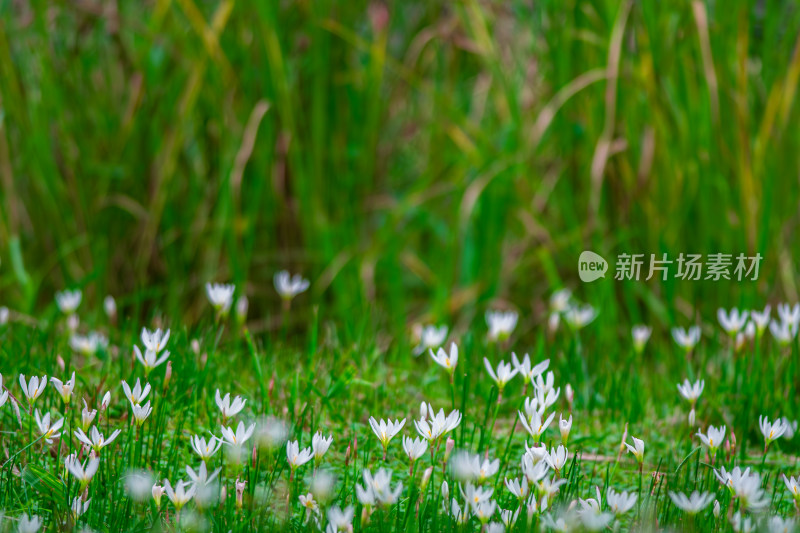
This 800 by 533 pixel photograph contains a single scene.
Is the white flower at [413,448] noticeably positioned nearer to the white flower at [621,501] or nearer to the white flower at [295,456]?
the white flower at [295,456]

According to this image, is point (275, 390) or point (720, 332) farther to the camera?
point (720, 332)

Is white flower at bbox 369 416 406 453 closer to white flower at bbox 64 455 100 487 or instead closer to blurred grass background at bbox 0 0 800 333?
white flower at bbox 64 455 100 487

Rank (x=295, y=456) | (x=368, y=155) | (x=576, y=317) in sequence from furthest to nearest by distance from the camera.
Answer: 1. (x=368, y=155)
2. (x=576, y=317)
3. (x=295, y=456)

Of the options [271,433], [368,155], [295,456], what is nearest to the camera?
[295,456]

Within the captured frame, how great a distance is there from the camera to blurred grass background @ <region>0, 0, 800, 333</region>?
3.95 metres

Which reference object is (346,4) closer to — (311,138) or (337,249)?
(311,138)

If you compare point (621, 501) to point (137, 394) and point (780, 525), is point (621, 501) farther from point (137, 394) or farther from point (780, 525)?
point (137, 394)

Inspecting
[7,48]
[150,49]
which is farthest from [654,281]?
[7,48]

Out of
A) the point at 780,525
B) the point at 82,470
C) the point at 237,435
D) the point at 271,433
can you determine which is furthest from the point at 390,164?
the point at 780,525

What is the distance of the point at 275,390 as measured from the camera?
2.44 meters

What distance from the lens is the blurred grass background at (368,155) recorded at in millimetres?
3945

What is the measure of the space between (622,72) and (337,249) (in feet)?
5.16

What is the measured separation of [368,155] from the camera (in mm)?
4402

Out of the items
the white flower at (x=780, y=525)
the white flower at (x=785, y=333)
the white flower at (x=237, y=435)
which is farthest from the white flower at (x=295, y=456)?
the white flower at (x=785, y=333)
